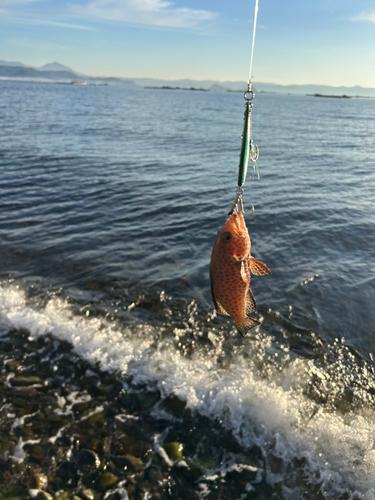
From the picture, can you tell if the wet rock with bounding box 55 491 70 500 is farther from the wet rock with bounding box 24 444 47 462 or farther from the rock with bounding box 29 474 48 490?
the wet rock with bounding box 24 444 47 462

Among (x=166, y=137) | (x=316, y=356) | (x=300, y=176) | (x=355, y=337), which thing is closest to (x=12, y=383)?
(x=316, y=356)

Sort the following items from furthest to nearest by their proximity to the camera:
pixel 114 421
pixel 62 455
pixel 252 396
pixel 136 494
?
pixel 252 396, pixel 114 421, pixel 62 455, pixel 136 494

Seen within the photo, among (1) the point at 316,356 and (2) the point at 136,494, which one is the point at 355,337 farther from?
(2) the point at 136,494

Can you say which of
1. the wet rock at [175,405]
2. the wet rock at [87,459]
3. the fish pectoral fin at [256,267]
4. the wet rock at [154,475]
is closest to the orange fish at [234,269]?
the fish pectoral fin at [256,267]

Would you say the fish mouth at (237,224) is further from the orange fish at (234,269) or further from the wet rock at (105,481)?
the wet rock at (105,481)

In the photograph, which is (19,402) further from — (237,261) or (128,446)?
→ (237,261)
